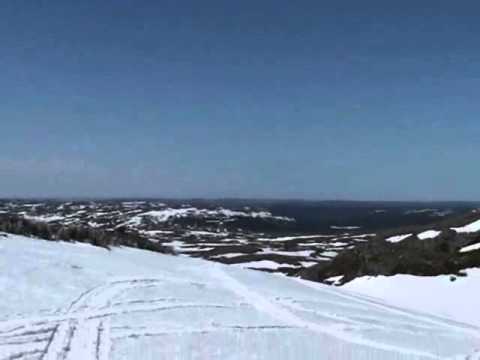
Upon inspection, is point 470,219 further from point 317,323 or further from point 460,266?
point 317,323

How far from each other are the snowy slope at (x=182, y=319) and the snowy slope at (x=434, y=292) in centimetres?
360

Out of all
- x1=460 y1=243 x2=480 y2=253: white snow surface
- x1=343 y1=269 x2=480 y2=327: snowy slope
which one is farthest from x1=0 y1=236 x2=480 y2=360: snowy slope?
x1=460 y1=243 x2=480 y2=253: white snow surface

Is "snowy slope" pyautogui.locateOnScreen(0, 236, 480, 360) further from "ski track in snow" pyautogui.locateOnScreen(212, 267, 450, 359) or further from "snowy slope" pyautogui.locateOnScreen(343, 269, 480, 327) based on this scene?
"snowy slope" pyautogui.locateOnScreen(343, 269, 480, 327)

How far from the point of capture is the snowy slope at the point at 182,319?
9742 millimetres

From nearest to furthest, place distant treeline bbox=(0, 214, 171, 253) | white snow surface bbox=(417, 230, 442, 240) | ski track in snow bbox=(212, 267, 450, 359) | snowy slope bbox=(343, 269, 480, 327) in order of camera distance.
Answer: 1. ski track in snow bbox=(212, 267, 450, 359)
2. snowy slope bbox=(343, 269, 480, 327)
3. distant treeline bbox=(0, 214, 171, 253)
4. white snow surface bbox=(417, 230, 442, 240)

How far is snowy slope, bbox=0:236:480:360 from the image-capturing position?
9.74 m

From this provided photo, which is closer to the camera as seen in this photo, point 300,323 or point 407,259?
point 300,323

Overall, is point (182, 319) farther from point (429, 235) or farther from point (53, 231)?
point (429, 235)

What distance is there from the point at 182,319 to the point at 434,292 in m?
15.2

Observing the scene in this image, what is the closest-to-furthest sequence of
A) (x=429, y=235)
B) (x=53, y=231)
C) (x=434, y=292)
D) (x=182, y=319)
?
(x=182, y=319)
(x=434, y=292)
(x=53, y=231)
(x=429, y=235)

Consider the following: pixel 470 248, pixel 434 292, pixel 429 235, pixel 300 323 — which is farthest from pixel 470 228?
pixel 300 323

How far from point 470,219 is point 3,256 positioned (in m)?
33.0

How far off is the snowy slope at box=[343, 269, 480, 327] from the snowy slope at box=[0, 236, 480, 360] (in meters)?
3.60

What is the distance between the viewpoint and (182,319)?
11.9 metres
